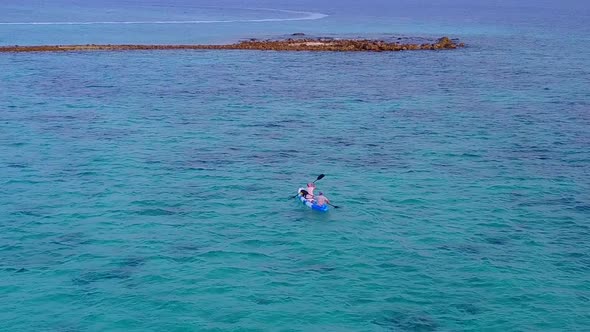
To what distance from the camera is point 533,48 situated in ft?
321

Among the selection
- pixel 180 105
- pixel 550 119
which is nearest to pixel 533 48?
pixel 550 119

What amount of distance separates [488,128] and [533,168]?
10068mm

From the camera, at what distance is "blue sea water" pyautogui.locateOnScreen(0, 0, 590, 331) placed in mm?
26109

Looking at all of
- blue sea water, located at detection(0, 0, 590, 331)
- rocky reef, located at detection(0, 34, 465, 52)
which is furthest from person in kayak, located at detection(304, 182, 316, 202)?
rocky reef, located at detection(0, 34, 465, 52)

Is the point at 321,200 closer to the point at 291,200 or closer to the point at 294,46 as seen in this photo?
the point at 291,200

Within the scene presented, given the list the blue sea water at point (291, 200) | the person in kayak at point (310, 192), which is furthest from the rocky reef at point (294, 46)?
the person in kayak at point (310, 192)

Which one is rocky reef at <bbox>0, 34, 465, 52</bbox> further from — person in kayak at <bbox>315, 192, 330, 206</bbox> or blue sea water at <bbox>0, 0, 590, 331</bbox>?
person in kayak at <bbox>315, 192, 330, 206</bbox>

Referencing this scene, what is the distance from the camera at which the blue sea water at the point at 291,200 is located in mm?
26109

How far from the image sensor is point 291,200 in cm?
3647

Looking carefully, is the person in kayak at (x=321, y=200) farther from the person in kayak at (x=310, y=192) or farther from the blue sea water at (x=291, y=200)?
the blue sea water at (x=291, y=200)

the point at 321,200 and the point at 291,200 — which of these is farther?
the point at 291,200

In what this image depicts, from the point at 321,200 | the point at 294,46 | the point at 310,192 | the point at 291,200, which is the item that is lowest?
the point at 291,200

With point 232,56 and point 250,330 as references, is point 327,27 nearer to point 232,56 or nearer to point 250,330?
point 232,56

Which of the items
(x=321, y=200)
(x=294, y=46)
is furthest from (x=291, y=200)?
(x=294, y=46)
